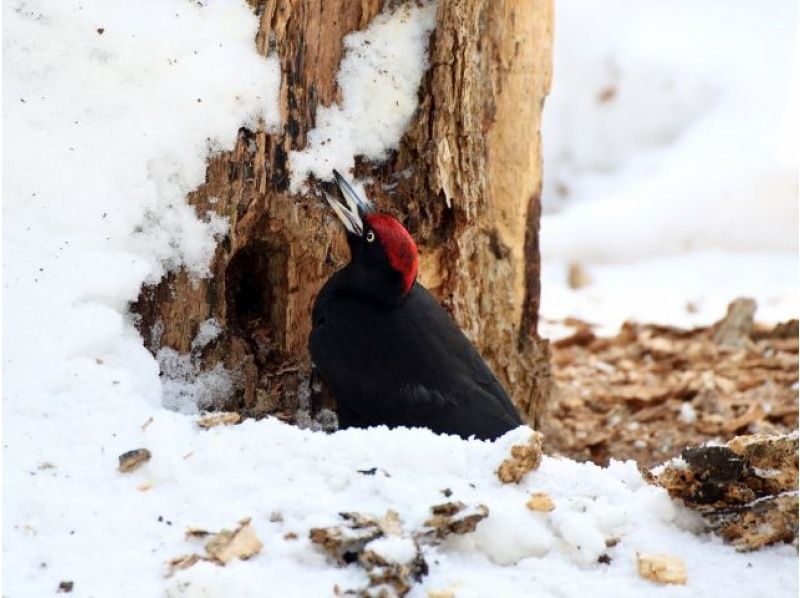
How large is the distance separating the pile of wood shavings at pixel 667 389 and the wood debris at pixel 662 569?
2.26 metres

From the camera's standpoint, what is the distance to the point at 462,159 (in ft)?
13.9

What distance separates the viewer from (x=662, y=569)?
263cm

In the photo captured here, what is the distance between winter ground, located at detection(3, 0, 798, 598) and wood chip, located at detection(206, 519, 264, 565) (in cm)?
3

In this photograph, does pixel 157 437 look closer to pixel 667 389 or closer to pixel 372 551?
pixel 372 551

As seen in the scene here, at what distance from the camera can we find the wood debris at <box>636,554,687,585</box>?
8.61 ft

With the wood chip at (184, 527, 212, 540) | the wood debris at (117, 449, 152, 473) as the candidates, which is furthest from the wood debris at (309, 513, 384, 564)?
the wood debris at (117, 449, 152, 473)

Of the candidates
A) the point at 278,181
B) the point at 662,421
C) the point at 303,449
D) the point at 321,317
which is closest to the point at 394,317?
the point at 321,317

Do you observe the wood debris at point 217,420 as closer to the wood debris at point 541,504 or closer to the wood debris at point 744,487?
the wood debris at point 541,504

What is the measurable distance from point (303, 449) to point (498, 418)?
1233 millimetres

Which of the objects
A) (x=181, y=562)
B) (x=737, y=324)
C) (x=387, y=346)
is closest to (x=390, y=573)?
(x=181, y=562)

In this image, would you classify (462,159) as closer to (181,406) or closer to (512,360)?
(512,360)

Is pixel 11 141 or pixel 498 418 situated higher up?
pixel 11 141

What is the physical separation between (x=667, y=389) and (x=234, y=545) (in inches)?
143

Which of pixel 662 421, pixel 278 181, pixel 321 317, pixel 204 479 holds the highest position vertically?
pixel 278 181
